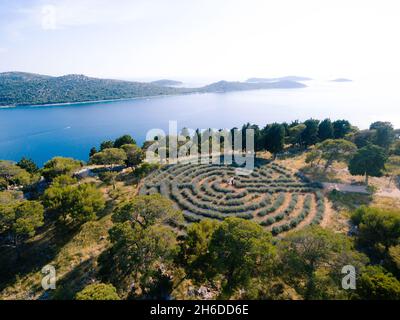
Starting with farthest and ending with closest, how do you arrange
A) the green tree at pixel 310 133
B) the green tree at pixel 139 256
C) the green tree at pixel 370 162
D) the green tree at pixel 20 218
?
the green tree at pixel 310 133
the green tree at pixel 370 162
the green tree at pixel 20 218
the green tree at pixel 139 256

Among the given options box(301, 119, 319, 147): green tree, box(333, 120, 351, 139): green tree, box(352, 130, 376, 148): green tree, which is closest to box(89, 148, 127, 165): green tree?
box(301, 119, 319, 147): green tree

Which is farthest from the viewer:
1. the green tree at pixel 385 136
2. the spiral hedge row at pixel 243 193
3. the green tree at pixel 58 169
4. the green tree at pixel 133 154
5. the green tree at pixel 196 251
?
the green tree at pixel 385 136

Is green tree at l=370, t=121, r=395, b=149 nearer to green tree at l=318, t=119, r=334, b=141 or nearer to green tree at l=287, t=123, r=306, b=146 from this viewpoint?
green tree at l=318, t=119, r=334, b=141

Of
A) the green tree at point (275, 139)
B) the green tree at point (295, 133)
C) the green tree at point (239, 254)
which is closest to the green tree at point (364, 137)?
the green tree at point (295, 133)

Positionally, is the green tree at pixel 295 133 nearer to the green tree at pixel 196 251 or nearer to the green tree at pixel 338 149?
the green tree at pixel 338 149

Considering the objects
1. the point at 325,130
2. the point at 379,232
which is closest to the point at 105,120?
the point at 325,130

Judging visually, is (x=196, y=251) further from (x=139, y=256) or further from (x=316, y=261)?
(x=316, y=261)
